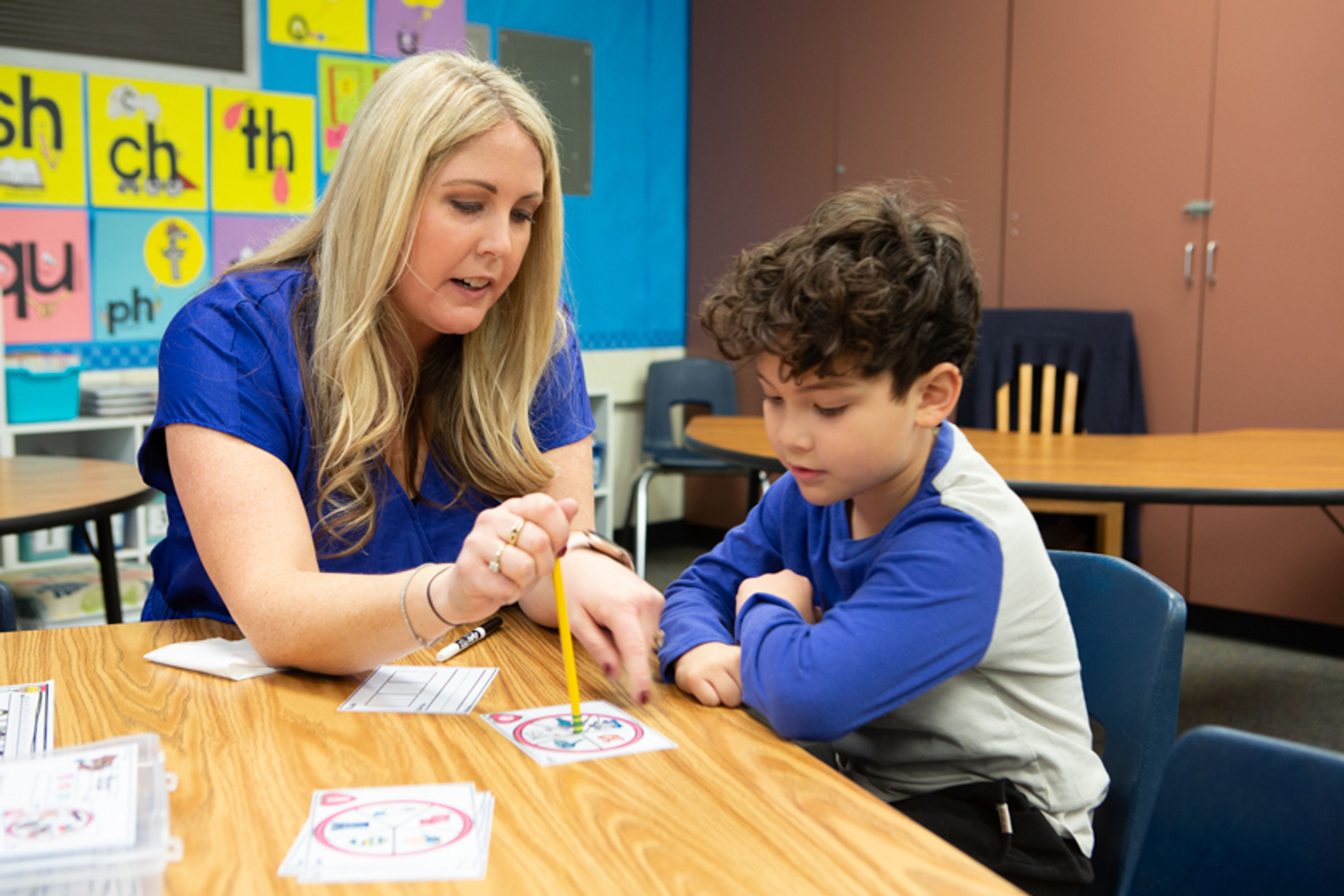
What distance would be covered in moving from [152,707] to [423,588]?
267 millimetres

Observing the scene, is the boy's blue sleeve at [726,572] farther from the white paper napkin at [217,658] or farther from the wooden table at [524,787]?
the white paper napkin at [217,658]

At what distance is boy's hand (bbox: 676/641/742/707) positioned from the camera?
1.07 metres

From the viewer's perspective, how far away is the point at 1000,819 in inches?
41.1

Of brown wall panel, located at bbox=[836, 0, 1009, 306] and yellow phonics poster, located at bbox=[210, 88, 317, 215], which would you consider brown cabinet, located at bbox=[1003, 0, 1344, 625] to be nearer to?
brown wall panel, located at bbox=[836, 0, 1009, 306]

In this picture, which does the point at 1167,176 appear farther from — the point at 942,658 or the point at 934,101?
the point at 942,658

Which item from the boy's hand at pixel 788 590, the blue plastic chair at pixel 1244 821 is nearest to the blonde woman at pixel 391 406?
the boy's hand at pixel 788 590

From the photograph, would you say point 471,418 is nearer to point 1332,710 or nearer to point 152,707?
point 152,707

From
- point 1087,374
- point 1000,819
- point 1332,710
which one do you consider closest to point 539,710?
point 1000,819

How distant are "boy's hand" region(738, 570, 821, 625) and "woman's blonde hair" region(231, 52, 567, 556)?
0.40 m

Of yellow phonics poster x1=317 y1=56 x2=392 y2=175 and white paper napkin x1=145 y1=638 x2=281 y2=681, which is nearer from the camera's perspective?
white paper napkin x1=145 y1=638 x2=281 y2=681

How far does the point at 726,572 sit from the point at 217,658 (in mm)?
569

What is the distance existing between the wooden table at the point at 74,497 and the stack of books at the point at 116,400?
2.14 ft

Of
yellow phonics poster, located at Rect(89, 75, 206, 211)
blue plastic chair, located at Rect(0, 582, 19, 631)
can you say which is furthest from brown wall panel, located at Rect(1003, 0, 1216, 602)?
blue plastic chair, located at Rect(0, 582, 19, 631)

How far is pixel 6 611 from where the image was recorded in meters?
1.49
